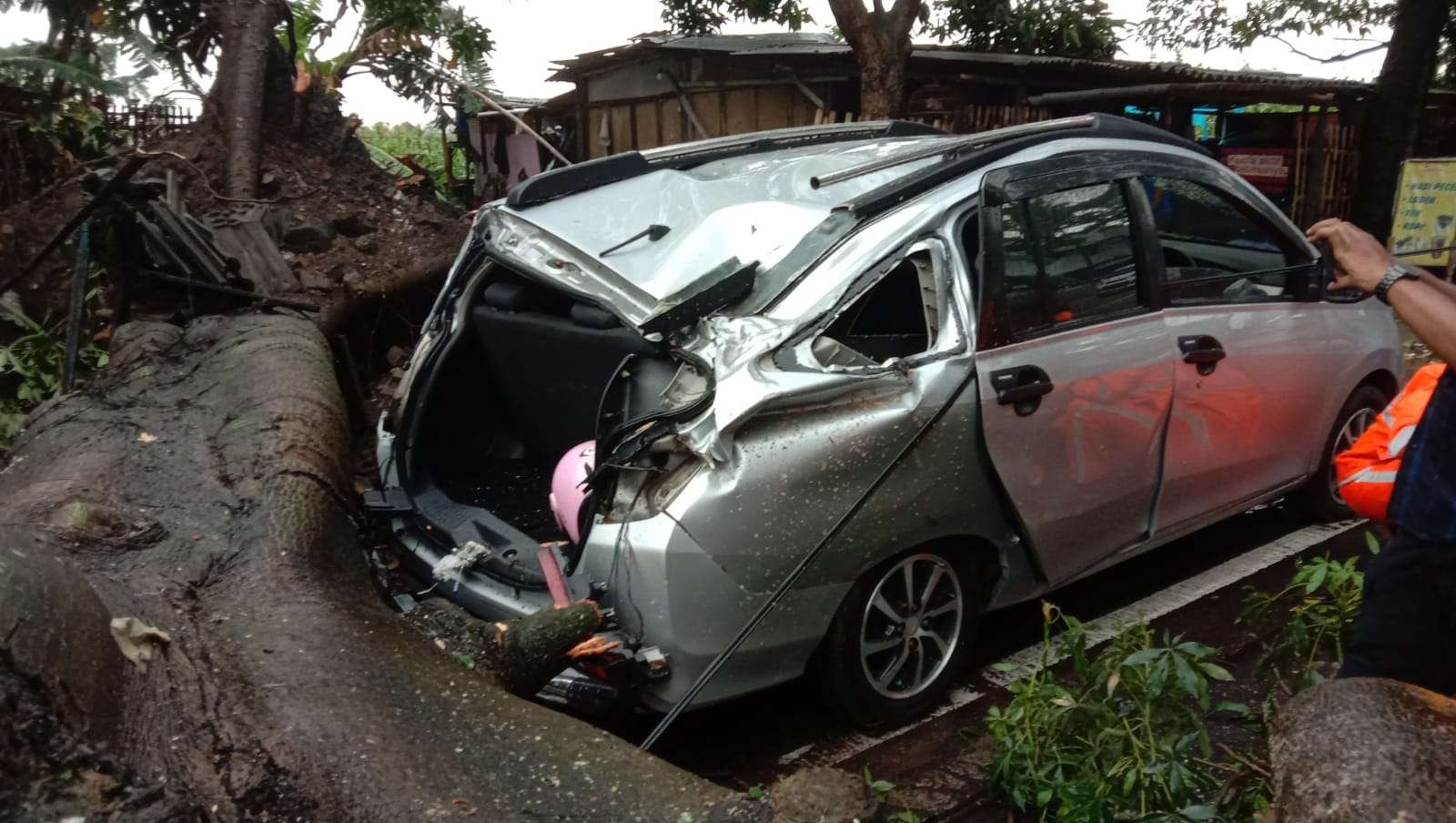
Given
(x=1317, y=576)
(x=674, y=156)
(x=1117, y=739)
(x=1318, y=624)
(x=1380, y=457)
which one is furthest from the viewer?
(x=674, y=156)

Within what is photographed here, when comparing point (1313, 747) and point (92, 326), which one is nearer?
point (1313, 747)

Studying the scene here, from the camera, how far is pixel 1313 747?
5.19 feet

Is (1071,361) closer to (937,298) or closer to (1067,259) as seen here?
(1067,259)

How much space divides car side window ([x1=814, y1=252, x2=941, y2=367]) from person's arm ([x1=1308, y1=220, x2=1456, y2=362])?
4.12 feet

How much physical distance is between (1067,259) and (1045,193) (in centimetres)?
Result: 23

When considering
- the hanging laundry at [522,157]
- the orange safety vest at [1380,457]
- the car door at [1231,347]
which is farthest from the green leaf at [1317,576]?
the hanging laundry at [522,157]

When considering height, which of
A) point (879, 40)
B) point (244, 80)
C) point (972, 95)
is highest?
point (879, 40)

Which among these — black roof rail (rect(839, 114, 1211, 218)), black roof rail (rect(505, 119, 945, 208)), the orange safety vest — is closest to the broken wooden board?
black roof rail (rect(505, 119, 945, 208))

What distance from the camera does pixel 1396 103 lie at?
10844mm

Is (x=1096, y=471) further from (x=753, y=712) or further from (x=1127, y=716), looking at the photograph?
(x=753, y=712)

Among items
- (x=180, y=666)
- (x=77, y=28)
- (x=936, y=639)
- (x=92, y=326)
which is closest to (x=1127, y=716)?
(x=936, y=639)

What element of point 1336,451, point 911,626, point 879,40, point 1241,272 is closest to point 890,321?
point 911,626

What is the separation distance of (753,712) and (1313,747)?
2226 mm

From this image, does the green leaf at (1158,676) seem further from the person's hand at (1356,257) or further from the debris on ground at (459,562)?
the debris on ground at (459,562)
